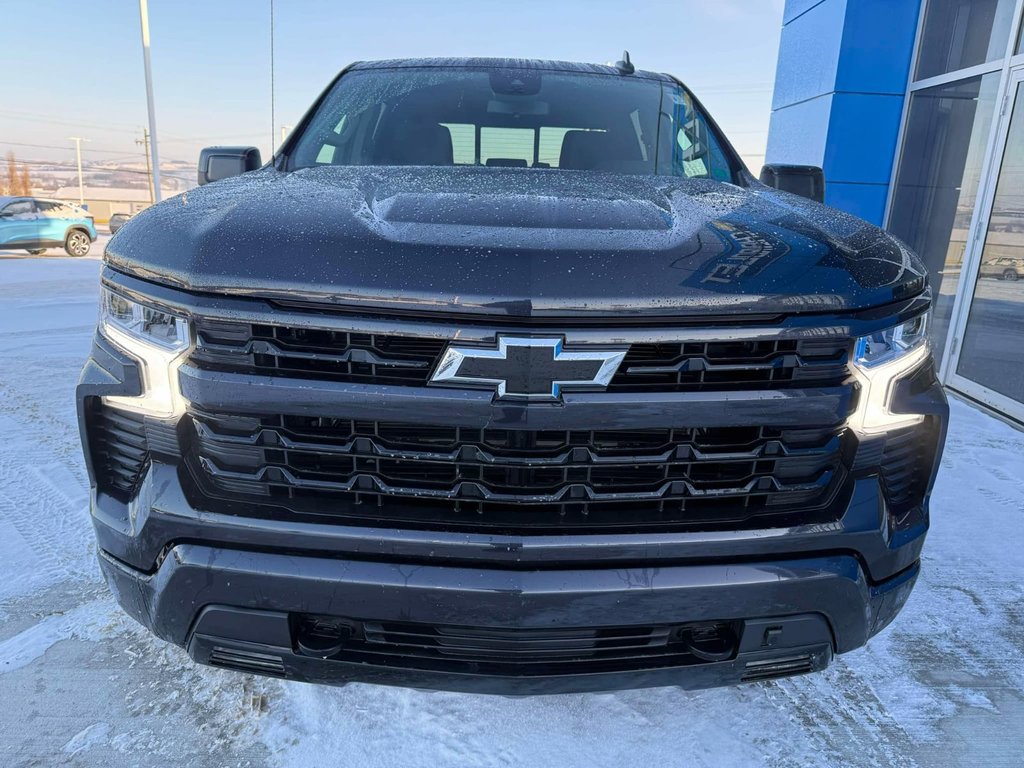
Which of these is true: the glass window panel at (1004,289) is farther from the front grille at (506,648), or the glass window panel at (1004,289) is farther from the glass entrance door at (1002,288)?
the front grille at (506,648)

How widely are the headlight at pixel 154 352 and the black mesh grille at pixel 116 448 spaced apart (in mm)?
34

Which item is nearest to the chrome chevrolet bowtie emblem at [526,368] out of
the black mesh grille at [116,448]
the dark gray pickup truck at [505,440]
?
the dark gray pickup truck at [505,440]

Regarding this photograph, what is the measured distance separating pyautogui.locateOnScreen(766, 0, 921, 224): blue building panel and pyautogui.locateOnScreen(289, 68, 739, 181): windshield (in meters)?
4.82

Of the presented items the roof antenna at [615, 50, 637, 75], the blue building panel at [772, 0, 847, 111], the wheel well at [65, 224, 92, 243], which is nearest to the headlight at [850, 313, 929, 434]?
the roof antenna at [615, 50, 637, 75]

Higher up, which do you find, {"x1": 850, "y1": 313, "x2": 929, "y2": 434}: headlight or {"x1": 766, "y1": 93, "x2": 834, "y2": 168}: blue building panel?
{"x1": 766, "y1": 93, "x2": 834, "y2": 168}: blue building panel

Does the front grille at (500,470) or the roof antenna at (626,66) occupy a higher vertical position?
the roof antenna at (626,66)

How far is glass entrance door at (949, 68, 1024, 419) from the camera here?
5.01 meters

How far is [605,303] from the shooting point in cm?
128

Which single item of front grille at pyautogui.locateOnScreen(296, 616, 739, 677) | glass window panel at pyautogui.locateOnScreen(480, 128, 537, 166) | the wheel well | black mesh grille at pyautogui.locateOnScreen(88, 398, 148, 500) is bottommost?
the wheel well

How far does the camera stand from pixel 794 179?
2.61 m

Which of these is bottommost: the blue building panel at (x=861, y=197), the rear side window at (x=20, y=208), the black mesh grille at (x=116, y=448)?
the rear side window at (x=20, y=208)

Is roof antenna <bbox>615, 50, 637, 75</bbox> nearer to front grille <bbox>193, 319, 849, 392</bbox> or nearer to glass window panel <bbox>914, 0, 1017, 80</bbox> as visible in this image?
front grille <bbox>193, 319, 849, 392</bbox>

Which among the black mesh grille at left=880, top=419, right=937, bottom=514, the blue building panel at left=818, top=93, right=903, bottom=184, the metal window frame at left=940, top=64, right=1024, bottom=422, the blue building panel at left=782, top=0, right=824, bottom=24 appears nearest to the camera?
the black mesh grille at left=880, top=419, right=937, bottom=514

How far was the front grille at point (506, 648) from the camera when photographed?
1.43m
